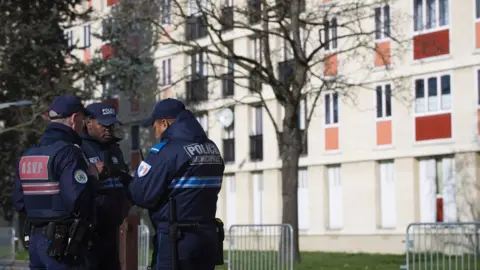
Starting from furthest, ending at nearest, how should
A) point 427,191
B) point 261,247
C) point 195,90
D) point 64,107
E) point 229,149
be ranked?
point 229,149
point 195,90
point 427,191
point 261,247
point 64,107

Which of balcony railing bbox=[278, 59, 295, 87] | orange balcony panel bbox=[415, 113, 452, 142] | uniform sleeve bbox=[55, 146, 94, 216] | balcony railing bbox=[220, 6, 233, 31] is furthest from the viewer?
balcony railing bbox=[278, 59, 295, 87]

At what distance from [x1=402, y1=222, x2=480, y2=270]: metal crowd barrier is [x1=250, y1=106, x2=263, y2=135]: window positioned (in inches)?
1264

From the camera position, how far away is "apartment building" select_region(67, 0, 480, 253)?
41.5 m

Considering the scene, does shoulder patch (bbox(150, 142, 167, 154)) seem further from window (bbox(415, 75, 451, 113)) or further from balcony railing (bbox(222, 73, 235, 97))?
balcony railing (bbox(222, 73, 235, 97))

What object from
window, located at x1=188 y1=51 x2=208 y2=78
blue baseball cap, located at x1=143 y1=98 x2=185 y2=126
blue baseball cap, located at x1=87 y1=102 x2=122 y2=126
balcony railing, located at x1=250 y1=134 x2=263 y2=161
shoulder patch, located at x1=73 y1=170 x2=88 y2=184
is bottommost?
shoulder patch, located at x1=73 y1=170 x2=88 y2=184

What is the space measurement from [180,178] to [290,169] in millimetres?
22536

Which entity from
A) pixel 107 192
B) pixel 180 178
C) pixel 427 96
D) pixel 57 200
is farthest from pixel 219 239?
pixel 427 96

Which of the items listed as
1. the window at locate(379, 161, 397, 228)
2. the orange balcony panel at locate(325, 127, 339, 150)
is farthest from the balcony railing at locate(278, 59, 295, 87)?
the window at locate(379, 161, 397, 228)

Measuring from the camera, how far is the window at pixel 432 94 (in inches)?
1665

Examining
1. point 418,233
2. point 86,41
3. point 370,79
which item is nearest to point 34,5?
point 370,79

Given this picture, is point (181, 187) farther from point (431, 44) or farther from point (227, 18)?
point (431, 44)

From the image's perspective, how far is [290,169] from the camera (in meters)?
32.6

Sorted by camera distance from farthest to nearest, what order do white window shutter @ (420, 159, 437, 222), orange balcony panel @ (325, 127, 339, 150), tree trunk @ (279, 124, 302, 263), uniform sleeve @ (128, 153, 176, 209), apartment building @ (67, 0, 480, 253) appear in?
orange balcony panel @ (325, 127, 339, 150), white window shutter @ (420, 159, 437, 222), apartment building @ (67, 0, 480, 253), tree trunk @ (279, 124, 302, 263), uniform sleeve @ (128, 153, 176, 209)

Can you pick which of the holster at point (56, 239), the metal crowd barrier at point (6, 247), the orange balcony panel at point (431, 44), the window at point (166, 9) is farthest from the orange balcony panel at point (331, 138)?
the holster at point (56, 239)
